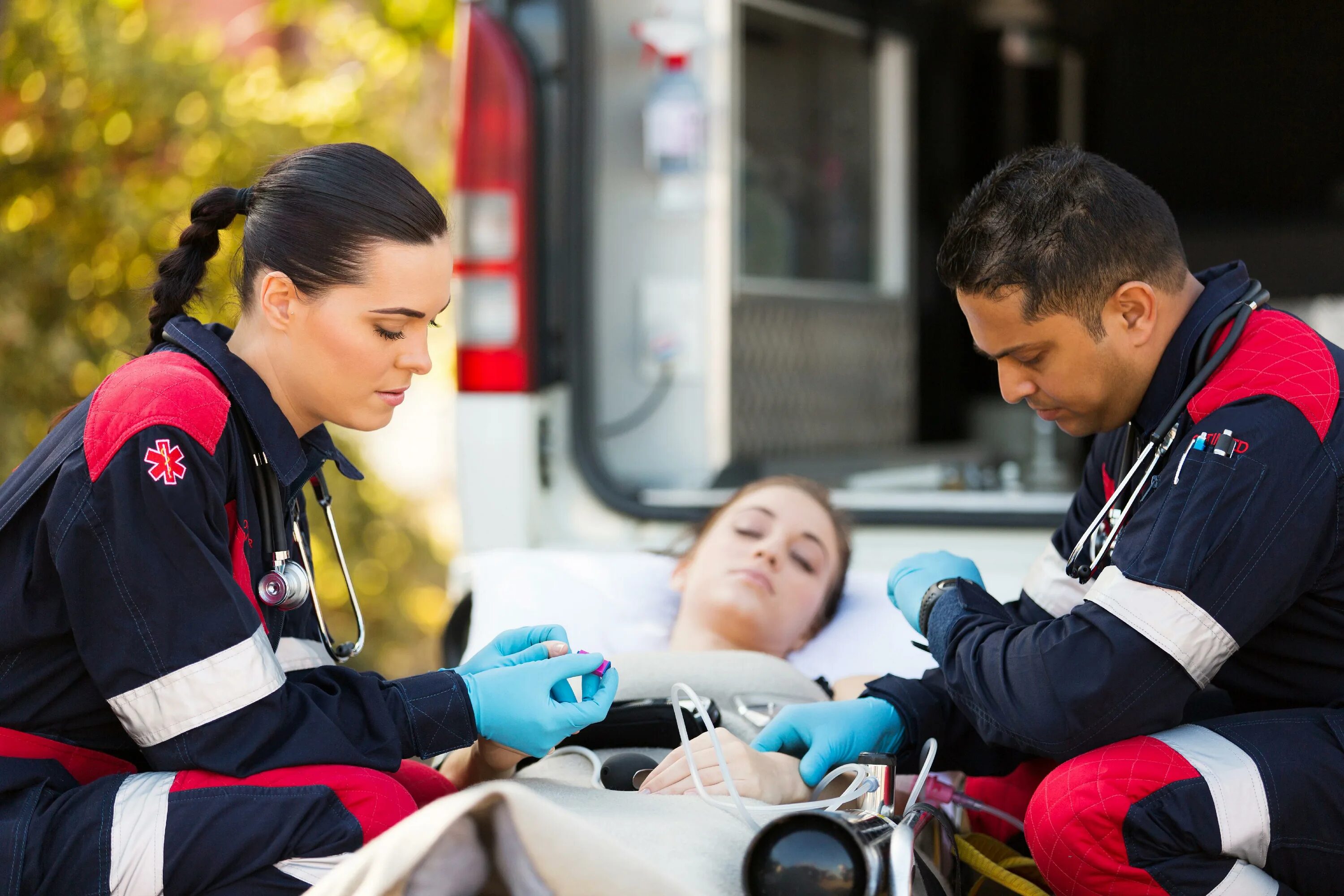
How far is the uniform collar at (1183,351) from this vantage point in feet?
5.85

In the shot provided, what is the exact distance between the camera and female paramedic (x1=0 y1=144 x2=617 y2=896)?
4.98ft

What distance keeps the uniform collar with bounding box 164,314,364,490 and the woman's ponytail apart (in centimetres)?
7

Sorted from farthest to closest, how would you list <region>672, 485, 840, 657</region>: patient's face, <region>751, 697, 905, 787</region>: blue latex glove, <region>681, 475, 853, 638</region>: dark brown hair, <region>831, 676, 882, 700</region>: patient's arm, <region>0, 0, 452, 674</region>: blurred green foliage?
1. <region>0, 0, 452, 674</region>: blurred green foliage
2. <region>681, 475, 853, 638</region>: dark brown hair
3. <region>672, 485, 840, 657</region>: patient's face
4. <region>831, 676, 882, 700</region>: patient's arm
5. <region>751, 697, 905, 787</region>: blue latex glove

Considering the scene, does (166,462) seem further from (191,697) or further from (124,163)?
(124,163)

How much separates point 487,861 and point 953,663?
773mm

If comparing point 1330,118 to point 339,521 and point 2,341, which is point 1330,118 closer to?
point 339,521

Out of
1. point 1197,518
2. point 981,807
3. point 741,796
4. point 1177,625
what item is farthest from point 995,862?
point 1197,518

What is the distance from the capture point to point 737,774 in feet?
6.27

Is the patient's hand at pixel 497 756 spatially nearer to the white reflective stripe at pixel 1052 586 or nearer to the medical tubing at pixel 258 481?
the medical tubing at pixel 258 481

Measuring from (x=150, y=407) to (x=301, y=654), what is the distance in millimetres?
568

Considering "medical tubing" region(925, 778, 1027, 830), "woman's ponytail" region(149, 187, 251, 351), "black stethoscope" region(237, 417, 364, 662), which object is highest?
"woman's ponytail" region(149, 187, 251, 351)

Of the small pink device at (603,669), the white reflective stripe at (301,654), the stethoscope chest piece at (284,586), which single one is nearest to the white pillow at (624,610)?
the white reflective stripe at (301,654)

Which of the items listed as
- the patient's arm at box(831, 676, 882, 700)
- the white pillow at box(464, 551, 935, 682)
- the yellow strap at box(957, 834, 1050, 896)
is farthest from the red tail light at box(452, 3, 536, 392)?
the yellow strap at box(957, 834, 1050, 896)

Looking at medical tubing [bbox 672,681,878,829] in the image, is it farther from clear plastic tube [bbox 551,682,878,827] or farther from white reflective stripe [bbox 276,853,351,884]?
white reflective stripe [bbox 276,853,351,884]
